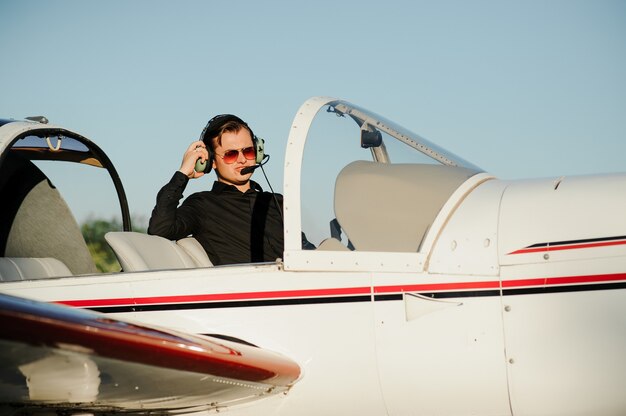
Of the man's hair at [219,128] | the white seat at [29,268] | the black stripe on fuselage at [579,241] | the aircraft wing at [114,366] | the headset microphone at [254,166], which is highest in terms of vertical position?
the man's hair at [219,128]

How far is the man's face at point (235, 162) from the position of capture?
19.3 ft

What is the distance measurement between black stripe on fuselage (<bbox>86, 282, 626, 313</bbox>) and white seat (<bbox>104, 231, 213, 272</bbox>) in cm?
44

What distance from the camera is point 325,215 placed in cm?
475

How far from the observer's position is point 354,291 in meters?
4.41

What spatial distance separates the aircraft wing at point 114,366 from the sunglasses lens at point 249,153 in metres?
1.69

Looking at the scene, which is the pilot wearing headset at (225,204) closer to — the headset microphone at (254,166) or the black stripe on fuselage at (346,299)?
the headset microphone at (254,166)

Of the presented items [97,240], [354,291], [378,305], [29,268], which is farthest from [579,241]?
[97,240]

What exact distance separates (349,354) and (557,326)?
1.02 meters

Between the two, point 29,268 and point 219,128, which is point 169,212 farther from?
point 29,268

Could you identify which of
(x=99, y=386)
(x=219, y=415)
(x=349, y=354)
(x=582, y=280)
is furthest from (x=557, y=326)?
(x=99, y=386)

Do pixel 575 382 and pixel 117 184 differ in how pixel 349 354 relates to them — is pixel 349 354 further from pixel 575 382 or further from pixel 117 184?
pixel 117 184

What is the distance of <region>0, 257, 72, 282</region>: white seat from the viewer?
18.4ft

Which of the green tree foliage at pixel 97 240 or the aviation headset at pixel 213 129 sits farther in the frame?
the green tree foliage at pixel 97 240

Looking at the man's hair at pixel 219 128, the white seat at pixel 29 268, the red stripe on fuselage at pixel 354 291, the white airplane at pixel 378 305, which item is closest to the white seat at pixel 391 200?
the white airplane at pixel 378 305
